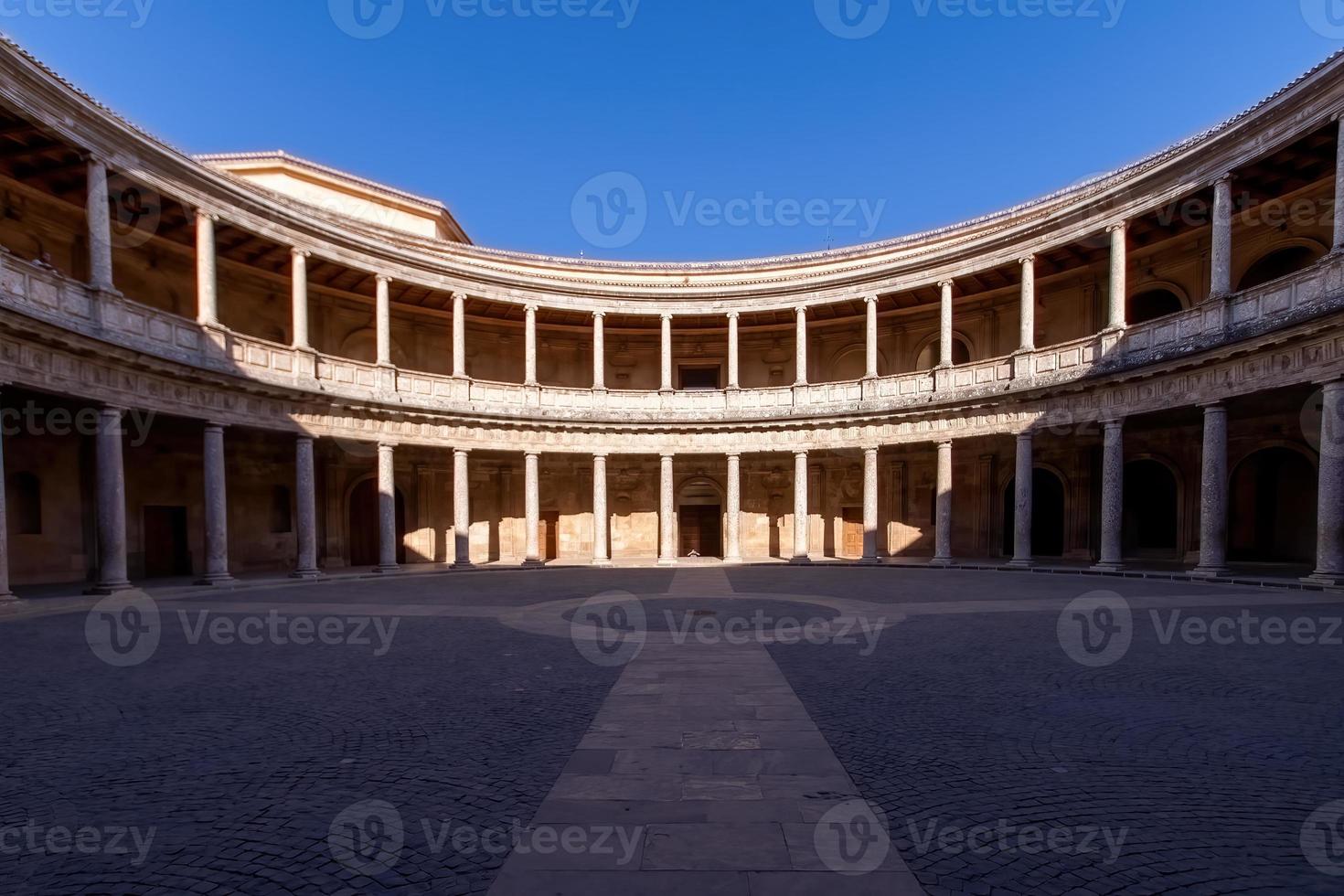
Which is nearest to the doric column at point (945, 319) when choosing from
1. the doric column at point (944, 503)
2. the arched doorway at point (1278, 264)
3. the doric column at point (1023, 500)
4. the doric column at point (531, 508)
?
the doric column at point (944, 503)

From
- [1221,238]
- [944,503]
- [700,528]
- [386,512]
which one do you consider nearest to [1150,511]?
[944,503]

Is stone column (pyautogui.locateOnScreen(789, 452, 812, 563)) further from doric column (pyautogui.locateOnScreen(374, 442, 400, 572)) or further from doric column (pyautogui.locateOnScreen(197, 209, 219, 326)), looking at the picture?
doric column (pyautogui.locateOnScreen(197, 209, 219, 326))

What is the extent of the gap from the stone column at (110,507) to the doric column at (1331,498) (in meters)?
27.4

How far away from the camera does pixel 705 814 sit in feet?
12.3

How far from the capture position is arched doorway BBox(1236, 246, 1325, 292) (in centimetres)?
1705

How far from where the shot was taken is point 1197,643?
28.1 ft

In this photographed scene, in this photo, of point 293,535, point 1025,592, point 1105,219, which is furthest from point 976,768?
point 293,535

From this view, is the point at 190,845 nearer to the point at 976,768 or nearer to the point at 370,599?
the point at 976,768

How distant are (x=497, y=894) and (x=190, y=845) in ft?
6.52

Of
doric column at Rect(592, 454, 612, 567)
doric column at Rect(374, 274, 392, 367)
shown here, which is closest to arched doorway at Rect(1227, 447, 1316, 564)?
doric column at Rect(592, 454, 612, 567)

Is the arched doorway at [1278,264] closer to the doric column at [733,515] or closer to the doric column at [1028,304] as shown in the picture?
the doric column at [1028,304]

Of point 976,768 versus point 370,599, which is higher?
point 976,768

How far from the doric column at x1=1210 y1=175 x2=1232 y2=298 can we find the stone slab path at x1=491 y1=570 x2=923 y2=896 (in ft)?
58.0

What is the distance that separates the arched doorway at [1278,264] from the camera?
1705 cm
